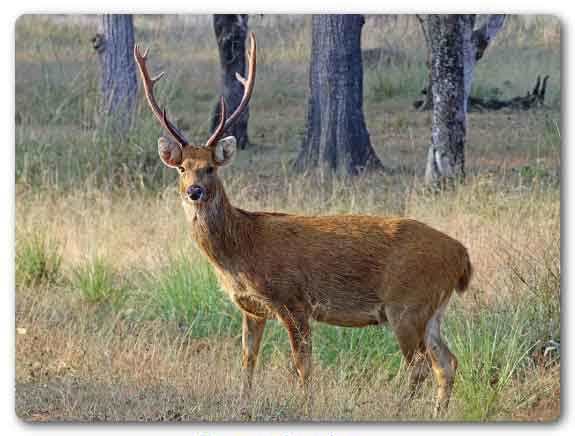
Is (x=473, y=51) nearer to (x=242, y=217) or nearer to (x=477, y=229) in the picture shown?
(x=477, y=229)

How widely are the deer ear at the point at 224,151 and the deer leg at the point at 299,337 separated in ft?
2.32

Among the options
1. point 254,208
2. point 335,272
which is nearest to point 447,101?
point 254,208

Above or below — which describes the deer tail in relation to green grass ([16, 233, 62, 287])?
above

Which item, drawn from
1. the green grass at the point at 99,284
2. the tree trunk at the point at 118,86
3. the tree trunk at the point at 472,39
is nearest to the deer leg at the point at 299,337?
the green grass at the point at 99,284

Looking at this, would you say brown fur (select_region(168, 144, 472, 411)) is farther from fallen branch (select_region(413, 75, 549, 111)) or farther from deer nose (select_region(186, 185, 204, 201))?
fallen branch (select_region(413, 75, 549, 111))

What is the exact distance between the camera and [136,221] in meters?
8.52

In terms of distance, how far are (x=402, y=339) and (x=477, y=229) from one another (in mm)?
1473

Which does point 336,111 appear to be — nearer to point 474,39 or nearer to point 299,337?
point 474,39

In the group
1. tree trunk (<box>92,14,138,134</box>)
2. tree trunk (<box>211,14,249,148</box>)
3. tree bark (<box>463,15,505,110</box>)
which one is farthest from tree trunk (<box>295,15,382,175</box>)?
tree trunk (<box>92,14,138,134</box>)

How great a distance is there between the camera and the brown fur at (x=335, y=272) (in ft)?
21.9

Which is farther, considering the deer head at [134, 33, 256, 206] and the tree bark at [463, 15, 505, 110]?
the tree bark at [463, 15, 505, 110]

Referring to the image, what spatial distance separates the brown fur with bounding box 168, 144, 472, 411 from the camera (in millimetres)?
6676

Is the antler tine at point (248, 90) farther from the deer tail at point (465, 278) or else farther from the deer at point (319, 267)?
the deer tail at point (465, 278)

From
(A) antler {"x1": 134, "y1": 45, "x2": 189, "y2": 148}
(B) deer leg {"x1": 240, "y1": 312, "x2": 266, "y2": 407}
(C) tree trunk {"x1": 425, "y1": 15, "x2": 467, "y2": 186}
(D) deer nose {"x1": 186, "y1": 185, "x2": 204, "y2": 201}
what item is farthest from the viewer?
(C) tree trunk {"x1": 425, "y1": 15, "x2": 467, "y2": 186}
